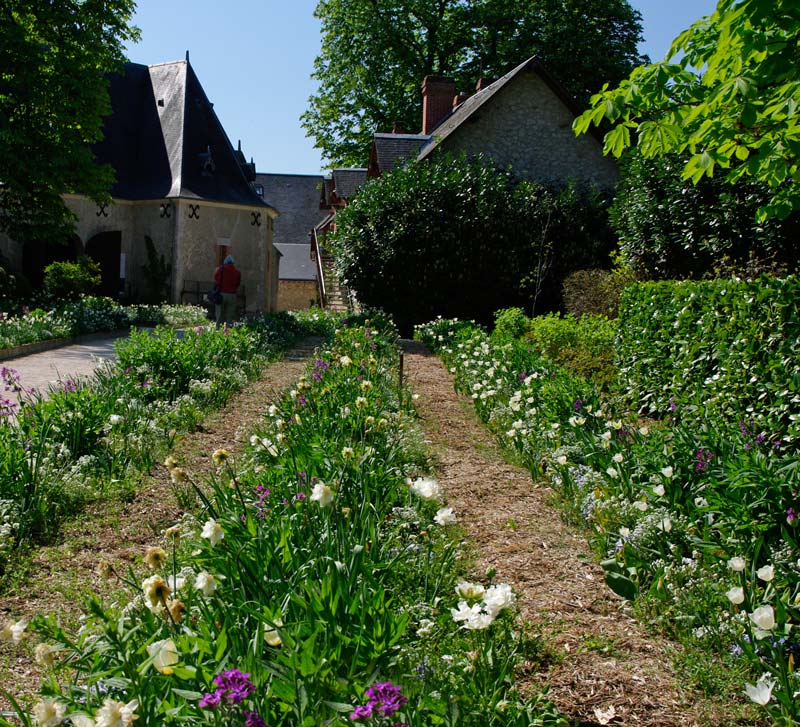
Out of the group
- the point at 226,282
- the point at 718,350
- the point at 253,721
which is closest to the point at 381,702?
the point at 253,721

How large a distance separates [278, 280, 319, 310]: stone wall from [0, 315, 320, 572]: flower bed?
117 feet

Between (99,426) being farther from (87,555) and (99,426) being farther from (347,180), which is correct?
(347,180)

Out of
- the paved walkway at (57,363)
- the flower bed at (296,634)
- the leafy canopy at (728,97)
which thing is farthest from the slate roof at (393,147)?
the flower bed at (296,634)

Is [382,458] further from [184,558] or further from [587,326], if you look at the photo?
[587,326]

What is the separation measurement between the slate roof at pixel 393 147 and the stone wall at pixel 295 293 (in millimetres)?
19967

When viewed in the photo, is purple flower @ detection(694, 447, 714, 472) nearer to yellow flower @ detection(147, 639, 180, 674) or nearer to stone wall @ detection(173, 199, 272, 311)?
yellow flower @ detection(147, 639, 180, 674)

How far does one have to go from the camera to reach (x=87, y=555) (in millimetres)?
3934

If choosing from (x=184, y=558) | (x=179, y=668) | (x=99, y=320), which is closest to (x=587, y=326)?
(x=184, y=558)

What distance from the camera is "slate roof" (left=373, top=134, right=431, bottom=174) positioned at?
80.1ft

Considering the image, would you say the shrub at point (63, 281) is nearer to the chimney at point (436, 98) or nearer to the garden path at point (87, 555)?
the chimney at point (436, 98)

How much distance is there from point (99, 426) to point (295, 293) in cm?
4017

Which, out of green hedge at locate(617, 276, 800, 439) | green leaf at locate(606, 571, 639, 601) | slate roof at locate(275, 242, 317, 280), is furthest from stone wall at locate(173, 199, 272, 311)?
green leaf at locate(606, 571, 639, 601)

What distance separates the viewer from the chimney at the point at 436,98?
28.8 metres

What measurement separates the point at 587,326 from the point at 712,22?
5986mm
